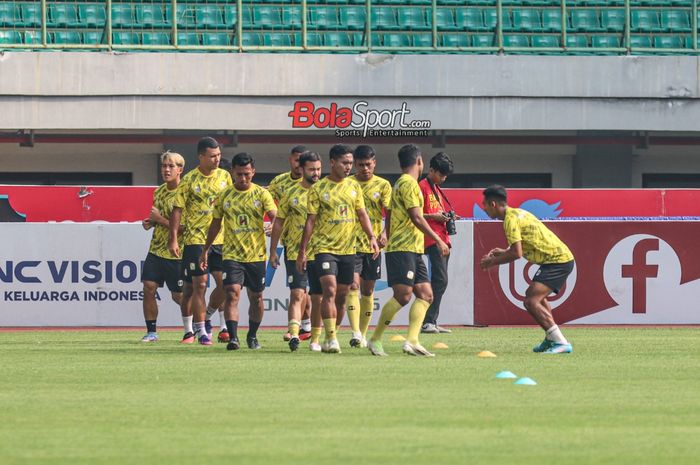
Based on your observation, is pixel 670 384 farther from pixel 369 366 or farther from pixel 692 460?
pixel 692 460

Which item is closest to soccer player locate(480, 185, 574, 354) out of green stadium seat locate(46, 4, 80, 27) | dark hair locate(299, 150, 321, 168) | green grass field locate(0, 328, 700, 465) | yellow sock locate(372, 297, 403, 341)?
green grass field locate(0, 328, 700, 465)

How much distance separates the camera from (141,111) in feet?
93.6

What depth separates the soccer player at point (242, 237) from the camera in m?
13.2

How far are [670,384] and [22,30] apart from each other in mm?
21442

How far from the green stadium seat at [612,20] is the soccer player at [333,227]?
61.4ft

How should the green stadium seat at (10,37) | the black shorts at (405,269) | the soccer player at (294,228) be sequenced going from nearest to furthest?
1. the black shorts at (405,269)
2. the soccer player at (294,228)
3. the green stadium seat at (10,37)

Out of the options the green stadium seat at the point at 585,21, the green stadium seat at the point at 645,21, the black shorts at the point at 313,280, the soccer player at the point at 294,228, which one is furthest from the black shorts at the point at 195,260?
the green stadium seat at the point at 645,21

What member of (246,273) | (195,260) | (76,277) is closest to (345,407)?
(246,273)

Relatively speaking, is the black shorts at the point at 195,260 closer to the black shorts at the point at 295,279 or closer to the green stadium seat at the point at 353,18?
the black shorts at the point at 295,279

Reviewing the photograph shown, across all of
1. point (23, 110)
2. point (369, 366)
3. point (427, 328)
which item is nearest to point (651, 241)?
point (427, 328)

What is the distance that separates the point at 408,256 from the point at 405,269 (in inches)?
5.7

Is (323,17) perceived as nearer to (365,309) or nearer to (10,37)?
(10,37)

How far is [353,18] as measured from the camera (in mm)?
29719

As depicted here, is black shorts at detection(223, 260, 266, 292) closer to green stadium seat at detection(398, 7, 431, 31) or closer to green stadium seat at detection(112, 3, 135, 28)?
green stadium seat at detection(112, 3, 135, 28)
